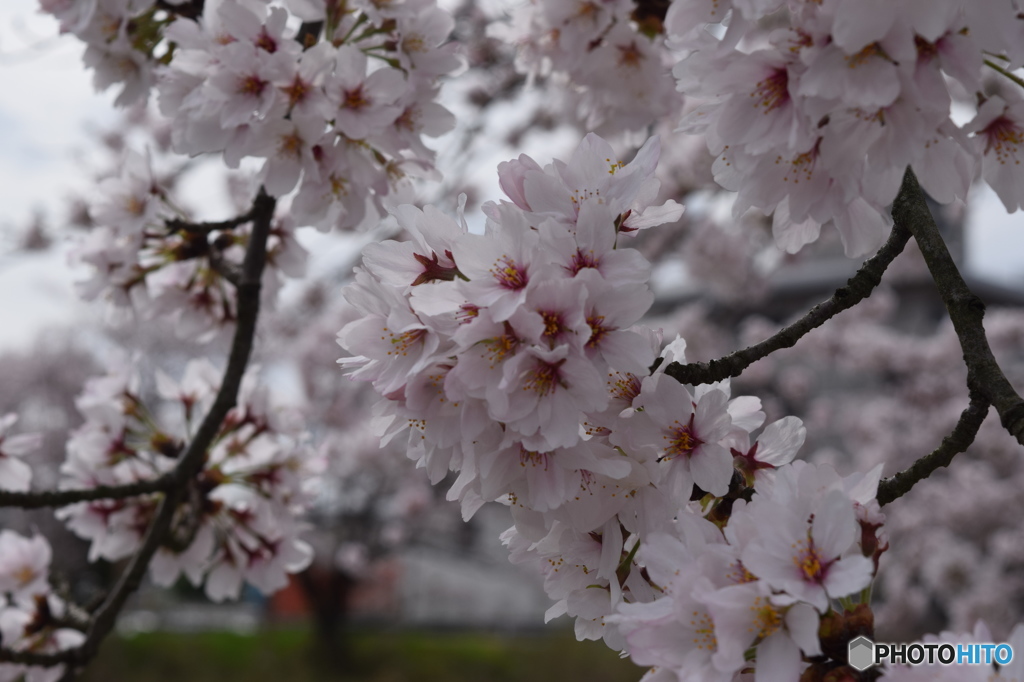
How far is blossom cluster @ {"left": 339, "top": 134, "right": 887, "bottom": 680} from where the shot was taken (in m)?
0.71

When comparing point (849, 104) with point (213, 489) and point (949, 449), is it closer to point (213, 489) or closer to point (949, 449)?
point (949, 449)

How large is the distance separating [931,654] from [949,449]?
0.21m

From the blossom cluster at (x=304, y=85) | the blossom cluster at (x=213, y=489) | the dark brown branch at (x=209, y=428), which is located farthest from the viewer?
the blossom cluster at (x=213, y=489)

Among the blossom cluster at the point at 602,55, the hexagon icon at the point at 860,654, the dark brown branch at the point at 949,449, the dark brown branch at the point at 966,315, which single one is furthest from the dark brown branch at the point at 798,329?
the blossom cluster at the point at 602,55

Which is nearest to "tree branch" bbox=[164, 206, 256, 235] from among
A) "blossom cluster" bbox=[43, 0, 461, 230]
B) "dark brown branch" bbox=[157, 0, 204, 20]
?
"blossom cluster" bbox=[43, 0, 461, 230]

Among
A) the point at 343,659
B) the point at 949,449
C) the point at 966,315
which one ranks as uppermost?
the point at 966,315

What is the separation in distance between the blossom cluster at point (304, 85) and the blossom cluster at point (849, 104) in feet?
1.84

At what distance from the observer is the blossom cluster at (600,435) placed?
0.71 metres

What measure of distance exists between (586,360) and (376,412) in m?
0.25

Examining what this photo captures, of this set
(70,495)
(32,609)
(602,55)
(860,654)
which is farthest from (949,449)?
(32,609)

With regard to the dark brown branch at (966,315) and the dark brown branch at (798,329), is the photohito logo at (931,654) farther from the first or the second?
the dark brown branch at (798,329)

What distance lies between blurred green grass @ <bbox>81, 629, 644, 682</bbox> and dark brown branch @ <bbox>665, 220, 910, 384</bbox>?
31.5 feet

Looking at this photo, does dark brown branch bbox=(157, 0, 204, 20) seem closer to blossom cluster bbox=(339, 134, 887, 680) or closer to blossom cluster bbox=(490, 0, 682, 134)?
blossom cluster bbox=(490, 0, 682, 134)

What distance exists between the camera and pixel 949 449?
2.75 ft
